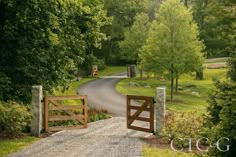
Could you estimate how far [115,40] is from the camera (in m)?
66.6

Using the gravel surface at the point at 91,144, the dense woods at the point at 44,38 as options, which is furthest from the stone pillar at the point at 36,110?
the dense woods at the point at 44,38

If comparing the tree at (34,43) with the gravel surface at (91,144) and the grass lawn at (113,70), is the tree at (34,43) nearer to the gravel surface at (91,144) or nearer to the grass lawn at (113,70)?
the gravel surface at (91,144)

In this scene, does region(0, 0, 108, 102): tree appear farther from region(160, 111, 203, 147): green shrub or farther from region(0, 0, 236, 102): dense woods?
region(160, 111, 203, 147): green shrub

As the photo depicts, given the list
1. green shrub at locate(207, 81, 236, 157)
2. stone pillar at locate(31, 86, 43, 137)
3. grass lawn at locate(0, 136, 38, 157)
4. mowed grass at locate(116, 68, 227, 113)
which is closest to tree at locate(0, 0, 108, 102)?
stone pillar at locate(31, 86, 43, 137)

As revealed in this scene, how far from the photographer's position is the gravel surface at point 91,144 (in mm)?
12477

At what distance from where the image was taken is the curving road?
86.4ft

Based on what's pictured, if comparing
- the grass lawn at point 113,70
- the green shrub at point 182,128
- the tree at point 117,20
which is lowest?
the green shrub at point 182,128

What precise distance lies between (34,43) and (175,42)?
16.7 metres

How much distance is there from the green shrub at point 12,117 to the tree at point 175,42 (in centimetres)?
1799

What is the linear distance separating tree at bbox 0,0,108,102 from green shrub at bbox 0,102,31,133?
1.04 metres

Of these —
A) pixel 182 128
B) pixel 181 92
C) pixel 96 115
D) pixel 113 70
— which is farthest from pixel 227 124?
pixel 113 70

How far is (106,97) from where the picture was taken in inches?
1260

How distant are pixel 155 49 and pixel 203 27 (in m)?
31.0

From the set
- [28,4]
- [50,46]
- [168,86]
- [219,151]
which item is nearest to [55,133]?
[50,46]
